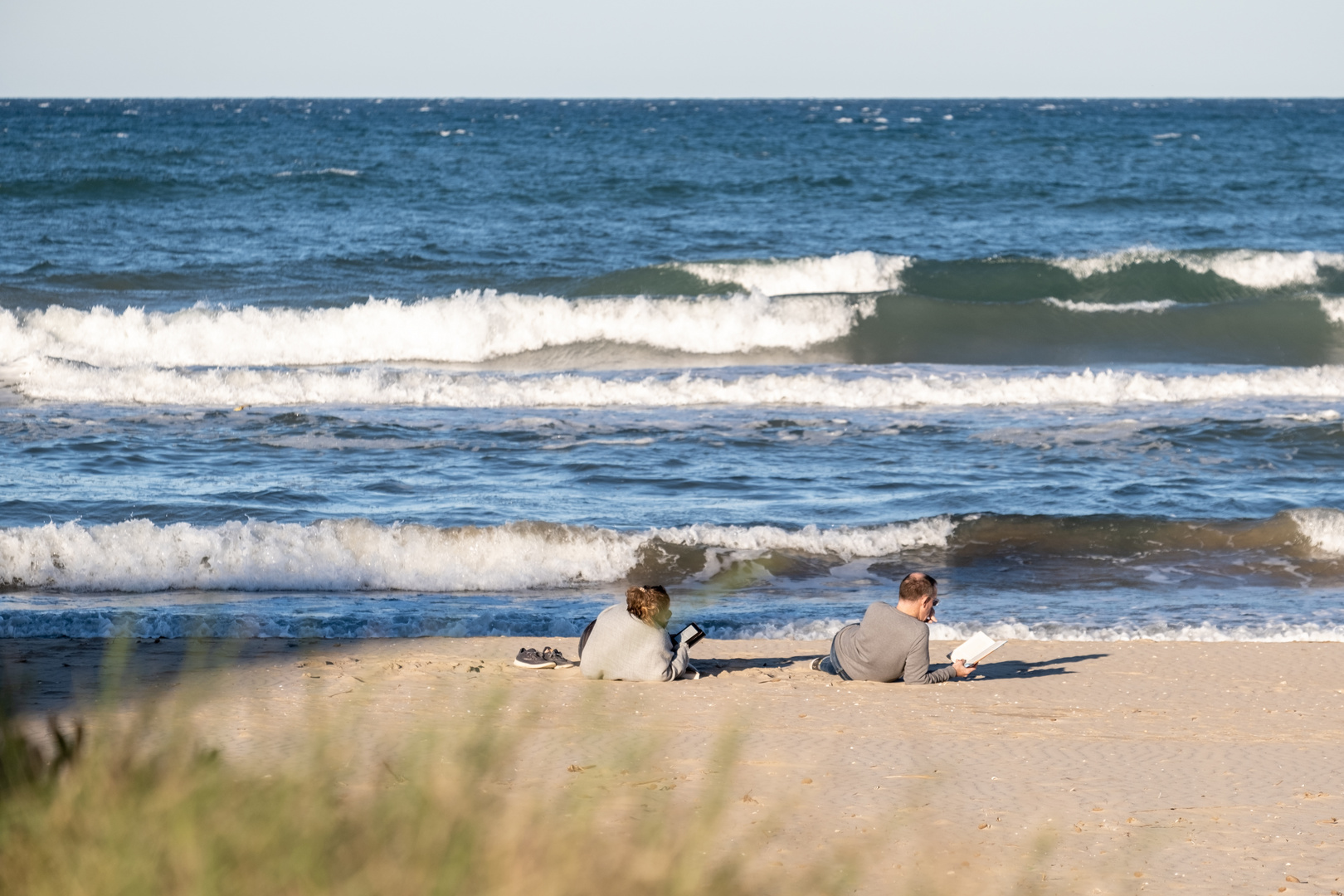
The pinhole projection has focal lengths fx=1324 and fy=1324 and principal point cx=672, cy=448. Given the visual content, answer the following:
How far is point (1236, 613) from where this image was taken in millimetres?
8789

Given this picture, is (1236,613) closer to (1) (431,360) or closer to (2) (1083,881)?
(2) (1083,881)

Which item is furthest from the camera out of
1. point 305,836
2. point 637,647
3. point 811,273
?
point 811,273

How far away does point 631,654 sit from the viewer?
6969mm

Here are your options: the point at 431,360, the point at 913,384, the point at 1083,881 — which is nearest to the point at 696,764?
the point at 1083,881

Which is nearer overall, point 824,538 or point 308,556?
point 308,556

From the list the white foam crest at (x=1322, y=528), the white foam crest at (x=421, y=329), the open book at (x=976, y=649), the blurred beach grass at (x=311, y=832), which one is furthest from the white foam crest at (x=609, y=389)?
the blurred beach grass at (x=311, y=832)

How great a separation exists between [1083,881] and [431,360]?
16.4 m

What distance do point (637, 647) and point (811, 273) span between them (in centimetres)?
1869

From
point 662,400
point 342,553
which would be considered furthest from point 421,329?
point 342,553

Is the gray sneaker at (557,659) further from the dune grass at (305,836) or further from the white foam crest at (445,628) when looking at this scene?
the dune grass at (305,836)

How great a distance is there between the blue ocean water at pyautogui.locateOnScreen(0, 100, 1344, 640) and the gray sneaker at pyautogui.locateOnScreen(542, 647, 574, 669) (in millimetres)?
739

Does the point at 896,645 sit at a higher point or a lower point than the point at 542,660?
higher

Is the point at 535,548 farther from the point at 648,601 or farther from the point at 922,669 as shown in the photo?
the point at 922,669

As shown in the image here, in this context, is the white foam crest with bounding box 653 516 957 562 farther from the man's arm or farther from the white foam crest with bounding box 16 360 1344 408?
the white foam crest with bounding box 16 360 1344 408
